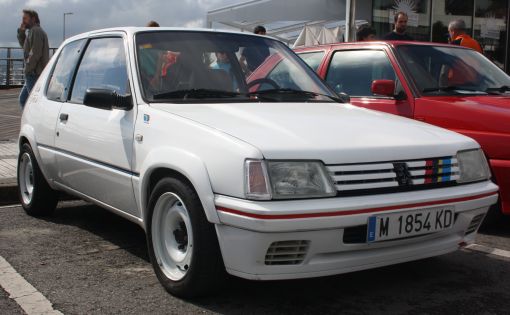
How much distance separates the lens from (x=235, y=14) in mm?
16266

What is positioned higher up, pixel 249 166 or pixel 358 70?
pixel 358 70

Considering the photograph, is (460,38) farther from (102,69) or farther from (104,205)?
(104,205)

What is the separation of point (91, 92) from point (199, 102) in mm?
698

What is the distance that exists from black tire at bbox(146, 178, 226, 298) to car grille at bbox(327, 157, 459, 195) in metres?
0.68

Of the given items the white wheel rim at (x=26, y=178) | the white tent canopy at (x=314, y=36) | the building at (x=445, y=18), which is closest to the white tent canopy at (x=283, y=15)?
the building at (x=445, y=18)

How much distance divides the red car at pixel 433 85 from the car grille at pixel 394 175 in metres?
1.51

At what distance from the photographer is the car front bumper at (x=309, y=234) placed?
2.87 meters

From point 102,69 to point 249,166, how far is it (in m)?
2.00

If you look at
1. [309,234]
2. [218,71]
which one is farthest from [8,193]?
[309,234]

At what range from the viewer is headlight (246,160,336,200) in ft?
9.57

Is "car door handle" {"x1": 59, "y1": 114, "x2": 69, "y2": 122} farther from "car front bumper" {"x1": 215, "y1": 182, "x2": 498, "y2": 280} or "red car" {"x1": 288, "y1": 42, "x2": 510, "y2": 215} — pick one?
"car front bumper" {"x1": 215, "y1": 182, "x2": 498, "y2": 280}

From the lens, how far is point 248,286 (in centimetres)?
361

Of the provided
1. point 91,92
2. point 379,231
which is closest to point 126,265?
point 91,92

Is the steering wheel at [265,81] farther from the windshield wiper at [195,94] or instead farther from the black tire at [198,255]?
the black tire at [198,255]
